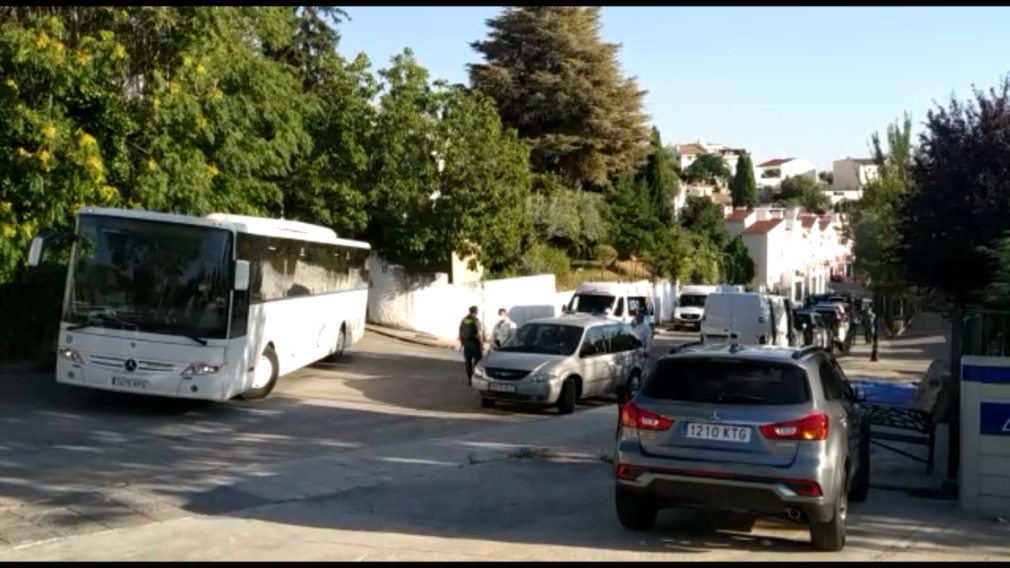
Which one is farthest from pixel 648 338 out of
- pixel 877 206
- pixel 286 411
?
pixel 877 206

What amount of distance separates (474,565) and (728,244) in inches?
2738

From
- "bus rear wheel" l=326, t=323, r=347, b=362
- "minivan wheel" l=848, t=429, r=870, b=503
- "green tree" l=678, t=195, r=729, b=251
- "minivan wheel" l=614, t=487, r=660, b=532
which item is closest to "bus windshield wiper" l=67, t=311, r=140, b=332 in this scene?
"bus rear wheel" l=326, t=323, r=347, b=362

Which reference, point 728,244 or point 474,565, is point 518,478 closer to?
point 474,565

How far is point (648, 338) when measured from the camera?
2958cm

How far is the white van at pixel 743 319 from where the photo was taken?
3028 cm

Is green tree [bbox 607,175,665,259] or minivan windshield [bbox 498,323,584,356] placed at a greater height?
green tree [bbox 607,175,665,259]

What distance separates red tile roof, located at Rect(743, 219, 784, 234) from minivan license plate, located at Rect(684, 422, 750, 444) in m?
83.1

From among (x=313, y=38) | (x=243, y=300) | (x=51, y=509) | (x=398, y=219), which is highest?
(x=313, y=38)

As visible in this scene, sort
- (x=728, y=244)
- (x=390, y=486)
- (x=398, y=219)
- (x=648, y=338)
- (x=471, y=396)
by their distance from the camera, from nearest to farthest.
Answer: (x=390, y=486) < (x=471, y=396) < (x=648, y=338) < (x=398, y=219) < (x=728, y=244)

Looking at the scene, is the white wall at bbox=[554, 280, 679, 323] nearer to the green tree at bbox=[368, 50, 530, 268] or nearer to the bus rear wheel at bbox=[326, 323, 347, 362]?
the green tree at bbox=[368, 50, 530, 268]

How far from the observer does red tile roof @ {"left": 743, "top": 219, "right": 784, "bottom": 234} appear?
9006 centimetres

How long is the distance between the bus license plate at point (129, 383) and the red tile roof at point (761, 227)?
255 ft

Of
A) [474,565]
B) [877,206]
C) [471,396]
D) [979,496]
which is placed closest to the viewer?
[474,565]

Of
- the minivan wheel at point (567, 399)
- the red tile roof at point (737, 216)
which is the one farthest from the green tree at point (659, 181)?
the minivan wheel at point (567, 399)
